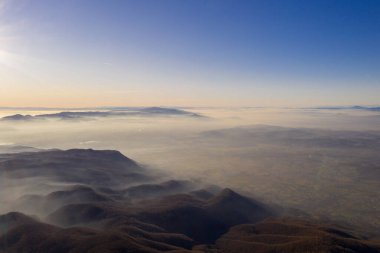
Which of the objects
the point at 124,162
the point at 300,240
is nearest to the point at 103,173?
the point at 124,162

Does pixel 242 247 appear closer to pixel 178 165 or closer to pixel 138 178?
pixel 138 178

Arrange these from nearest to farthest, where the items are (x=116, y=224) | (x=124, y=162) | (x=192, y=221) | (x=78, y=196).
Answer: (x=116, y=224), (x=192, y=221), (x=78, y=196), (x=124, y=162)

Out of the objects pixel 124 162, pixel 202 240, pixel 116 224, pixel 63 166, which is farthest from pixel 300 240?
pixel 124 162

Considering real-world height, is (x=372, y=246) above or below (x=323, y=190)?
above

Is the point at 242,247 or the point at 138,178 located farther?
the point at 138,178

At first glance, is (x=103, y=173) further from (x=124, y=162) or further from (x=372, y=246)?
(x=372, y=246)

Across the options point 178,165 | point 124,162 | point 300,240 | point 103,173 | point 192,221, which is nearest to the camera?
point 300,240
